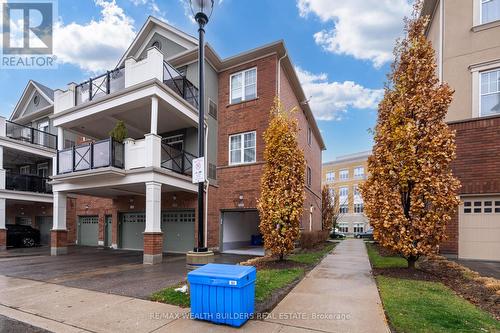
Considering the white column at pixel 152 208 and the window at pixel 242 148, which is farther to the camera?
the window at pixel 242 148

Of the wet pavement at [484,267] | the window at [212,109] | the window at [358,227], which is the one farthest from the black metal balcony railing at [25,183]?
the window at [358,227]

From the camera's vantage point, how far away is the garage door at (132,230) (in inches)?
642

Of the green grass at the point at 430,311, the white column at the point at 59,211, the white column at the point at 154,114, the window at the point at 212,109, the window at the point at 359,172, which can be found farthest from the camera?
the window at the point at 359,172

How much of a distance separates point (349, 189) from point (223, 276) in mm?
54196

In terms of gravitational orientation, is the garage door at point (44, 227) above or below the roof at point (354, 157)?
below

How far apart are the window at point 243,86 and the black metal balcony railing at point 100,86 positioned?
5.45 meters

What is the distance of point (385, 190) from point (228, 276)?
5638mm

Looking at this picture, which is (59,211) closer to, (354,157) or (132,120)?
(132,120)

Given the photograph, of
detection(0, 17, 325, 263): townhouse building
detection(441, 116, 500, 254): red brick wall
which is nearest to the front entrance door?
detection(0, 17, 325, 263): townhouse building

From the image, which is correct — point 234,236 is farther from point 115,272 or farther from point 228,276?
point 228,276

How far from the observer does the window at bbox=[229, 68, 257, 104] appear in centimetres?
1465

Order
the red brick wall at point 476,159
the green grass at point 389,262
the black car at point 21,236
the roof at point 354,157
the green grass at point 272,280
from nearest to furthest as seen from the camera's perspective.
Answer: the green grass at point 272,280, the green grass at point 389,262, the red brick wall at point 476,159, the black car at point 21,236, the roof at point 354,157

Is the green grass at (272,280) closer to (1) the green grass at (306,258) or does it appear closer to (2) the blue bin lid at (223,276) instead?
(2) the blue bin lid at (223,276)

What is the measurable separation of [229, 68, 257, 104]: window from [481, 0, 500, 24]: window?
969 cm
